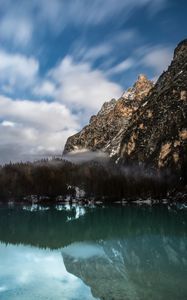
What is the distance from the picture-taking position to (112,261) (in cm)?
5416

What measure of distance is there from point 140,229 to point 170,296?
59.9 meters

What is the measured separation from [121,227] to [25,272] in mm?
55131

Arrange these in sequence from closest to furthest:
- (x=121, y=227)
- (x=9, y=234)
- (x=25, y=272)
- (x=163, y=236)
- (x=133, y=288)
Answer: (x=133, y=288) → (x=25, y=272) → (x=163, y=236) → (x=9, y=234) → (x=121, y=227)

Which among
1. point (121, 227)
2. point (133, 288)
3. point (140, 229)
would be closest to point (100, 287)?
point (133, 288)

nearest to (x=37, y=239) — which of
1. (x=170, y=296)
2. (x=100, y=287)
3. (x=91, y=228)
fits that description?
(x=91, y=228)

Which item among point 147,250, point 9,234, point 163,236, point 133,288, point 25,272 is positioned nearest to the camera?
point 133,288

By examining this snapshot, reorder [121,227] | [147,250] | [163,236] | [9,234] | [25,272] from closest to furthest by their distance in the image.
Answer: [25,272]
[147,250]
[163,236]
[9,234]
[121,227]

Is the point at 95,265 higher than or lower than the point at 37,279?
higher

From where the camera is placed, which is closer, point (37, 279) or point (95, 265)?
point (37, 279)

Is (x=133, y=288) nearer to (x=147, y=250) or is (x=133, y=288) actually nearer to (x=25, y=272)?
(x=25, y=272)

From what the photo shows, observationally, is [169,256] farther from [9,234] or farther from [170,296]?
[9,234]

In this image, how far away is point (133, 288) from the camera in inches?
1508

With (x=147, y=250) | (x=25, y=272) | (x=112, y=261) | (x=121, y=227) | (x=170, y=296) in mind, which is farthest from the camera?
(x=121, y=227)

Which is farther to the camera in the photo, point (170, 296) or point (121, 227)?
point (121, 227)
